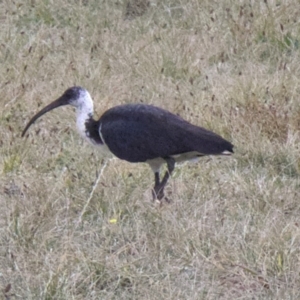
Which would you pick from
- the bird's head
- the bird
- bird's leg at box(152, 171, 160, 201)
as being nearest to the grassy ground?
bird's leg at box(152, 171, 160, 201)

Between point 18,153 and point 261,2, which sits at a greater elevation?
point 261,2

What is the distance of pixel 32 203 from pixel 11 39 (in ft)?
13.4

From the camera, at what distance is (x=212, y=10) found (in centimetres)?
1063

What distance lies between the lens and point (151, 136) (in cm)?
645

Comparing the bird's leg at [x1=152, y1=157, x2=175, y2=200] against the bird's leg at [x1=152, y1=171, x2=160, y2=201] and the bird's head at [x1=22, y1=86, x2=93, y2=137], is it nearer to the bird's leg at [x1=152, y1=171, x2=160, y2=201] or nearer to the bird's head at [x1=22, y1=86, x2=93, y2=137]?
the bird's leg at [x1=152, y1=171, x2=160, y2=201]

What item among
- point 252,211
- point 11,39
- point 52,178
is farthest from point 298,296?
point 11,39

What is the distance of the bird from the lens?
6328 millimetres

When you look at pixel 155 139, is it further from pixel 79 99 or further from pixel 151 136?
pixel 79 99

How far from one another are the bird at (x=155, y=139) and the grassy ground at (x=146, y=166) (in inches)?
8.0

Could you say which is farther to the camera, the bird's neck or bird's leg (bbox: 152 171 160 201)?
the bird's neck

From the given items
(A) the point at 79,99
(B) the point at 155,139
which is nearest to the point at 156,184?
(B) the point at 155,139

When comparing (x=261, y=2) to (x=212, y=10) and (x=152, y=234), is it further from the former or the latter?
(x=152, y=234)

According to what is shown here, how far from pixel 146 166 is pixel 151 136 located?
0.85 m

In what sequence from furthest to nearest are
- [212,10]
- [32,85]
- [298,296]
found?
[212,10], [32,85], [298,296]
